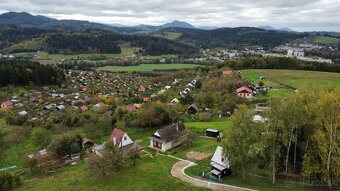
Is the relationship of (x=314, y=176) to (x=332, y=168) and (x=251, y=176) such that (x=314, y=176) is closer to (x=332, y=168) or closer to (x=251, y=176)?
(x=332, y=168)

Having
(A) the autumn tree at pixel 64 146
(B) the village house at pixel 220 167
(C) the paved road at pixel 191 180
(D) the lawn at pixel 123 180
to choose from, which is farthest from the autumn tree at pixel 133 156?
(A) the autumn tree at pixel 64 146

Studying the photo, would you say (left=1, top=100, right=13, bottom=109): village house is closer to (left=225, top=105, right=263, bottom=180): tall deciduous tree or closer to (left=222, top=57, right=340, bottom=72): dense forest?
(left=225, top=105, right=263, bottom=180): tall deciduous tree

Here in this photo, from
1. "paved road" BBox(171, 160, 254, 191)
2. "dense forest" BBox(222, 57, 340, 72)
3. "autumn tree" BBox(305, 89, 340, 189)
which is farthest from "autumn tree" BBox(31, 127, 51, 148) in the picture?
"dense forest" BBox(222, 57, 340, 72)

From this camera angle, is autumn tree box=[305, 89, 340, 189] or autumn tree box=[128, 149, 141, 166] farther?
autumn tree box=[128, 149, 141, 166]

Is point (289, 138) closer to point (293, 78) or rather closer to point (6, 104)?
point (293, 78)

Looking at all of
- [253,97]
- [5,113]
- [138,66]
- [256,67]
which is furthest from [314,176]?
[138,66]

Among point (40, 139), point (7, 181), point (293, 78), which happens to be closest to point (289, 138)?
point (7, 181)
